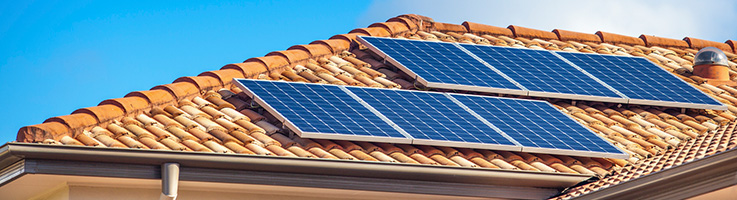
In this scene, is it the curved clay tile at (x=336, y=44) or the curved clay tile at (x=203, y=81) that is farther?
the curved clay tile at (x=336, y=44)

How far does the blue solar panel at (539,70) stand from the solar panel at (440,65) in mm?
298

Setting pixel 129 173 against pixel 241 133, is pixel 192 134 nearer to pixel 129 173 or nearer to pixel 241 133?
pixel 241 133

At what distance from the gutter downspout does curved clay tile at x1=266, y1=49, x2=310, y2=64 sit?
4417 mm

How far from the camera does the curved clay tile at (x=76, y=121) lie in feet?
38.1

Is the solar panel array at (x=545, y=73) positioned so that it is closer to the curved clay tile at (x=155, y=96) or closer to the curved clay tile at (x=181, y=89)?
the curved clay tile at (x=181, y=89)

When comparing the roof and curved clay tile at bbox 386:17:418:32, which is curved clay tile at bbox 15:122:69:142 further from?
curved clay tile at bbox 386:17:418:32

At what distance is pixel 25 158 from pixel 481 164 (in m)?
5.03

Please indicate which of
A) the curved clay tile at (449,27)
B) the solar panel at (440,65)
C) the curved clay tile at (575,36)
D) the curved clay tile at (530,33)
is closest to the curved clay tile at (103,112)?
the solar panel at (440,65)

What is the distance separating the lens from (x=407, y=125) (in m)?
12.9

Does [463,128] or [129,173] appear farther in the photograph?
[463,128]

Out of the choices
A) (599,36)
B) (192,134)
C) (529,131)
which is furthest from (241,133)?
(599,36)

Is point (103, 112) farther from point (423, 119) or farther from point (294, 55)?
point (423, 119)

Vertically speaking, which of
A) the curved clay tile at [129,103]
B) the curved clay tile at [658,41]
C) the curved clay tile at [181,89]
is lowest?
the curved clay tile at [129,103]

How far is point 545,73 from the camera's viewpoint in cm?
1542
